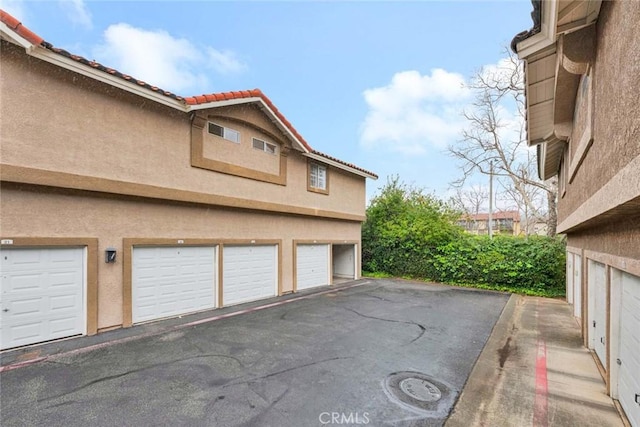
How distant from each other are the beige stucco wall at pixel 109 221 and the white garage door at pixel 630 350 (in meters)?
10.2

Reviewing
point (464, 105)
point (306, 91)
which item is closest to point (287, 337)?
point (306, 91)

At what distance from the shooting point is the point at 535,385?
542cm

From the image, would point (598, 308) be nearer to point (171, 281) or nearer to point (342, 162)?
point (171, 281)

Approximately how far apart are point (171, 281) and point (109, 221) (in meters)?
2.51

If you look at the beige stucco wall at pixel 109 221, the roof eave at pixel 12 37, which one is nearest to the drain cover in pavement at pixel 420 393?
the beige stucco wall at pixel 109 221

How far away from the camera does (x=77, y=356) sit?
636cm

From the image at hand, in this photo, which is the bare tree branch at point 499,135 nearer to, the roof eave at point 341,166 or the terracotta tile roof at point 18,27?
the roof eave at point 341,166

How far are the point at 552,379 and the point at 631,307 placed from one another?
2.28m

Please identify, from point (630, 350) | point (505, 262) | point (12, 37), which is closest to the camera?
point (630, 350)

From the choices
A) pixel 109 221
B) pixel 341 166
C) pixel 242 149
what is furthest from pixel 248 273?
pixel 341 166

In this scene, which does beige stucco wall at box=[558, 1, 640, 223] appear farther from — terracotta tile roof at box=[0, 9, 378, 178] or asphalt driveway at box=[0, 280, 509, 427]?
terracotta tile roof at box=[0, 9, 378, 178]

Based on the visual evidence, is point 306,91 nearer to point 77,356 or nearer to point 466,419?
point 77,356

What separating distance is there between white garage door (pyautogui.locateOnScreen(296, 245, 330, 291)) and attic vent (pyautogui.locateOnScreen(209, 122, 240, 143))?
5.71m

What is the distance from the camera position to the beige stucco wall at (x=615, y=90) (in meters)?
2.74
